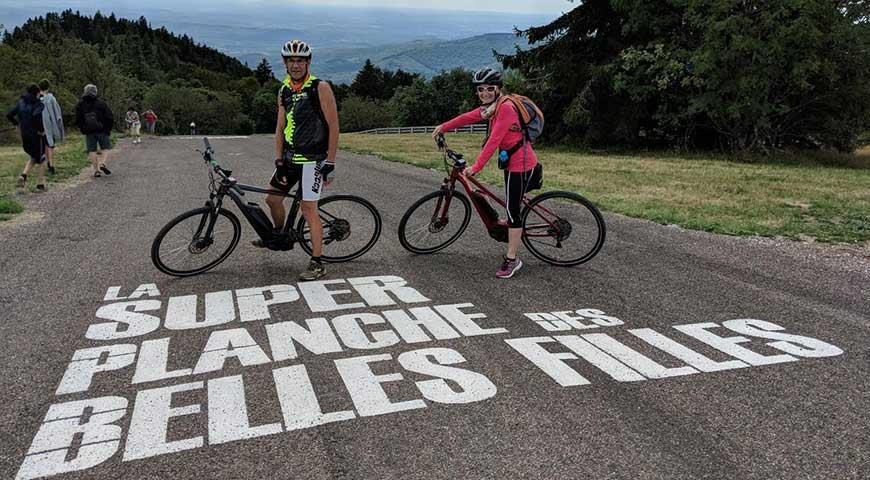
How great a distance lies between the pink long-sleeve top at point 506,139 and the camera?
584 cm

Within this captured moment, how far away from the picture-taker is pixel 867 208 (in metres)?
10.5

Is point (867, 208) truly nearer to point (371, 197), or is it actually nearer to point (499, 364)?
point (371, 197)

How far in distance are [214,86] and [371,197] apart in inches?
5626

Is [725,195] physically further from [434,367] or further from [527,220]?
[434,367]

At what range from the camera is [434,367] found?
401 centimetres

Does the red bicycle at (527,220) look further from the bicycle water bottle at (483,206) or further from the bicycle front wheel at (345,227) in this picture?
the bicycle front wheel at (345,227)

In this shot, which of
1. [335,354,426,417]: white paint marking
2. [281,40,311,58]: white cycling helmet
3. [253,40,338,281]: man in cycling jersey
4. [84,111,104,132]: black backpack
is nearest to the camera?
[335,354,426,417]: white paint marking

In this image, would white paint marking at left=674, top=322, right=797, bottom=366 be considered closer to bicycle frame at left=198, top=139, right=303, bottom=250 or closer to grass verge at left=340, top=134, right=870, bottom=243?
bicycle frame at left=198, top=139, right=303, bottom=250

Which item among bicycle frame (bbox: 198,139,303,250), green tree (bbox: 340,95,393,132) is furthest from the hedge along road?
green tree (bbox: 340,95,393,132)

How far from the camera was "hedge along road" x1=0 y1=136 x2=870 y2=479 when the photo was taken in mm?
3023

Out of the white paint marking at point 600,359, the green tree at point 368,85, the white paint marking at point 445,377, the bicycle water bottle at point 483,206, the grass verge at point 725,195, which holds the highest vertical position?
the green tree at point 368,85

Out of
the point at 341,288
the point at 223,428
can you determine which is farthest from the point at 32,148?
the point at 223,428

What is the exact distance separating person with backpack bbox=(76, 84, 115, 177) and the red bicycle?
34.1 ft

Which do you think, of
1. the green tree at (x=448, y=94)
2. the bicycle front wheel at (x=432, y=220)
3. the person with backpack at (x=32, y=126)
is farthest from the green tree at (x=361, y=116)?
the bicycle front wheel at (x=432, y=220)
